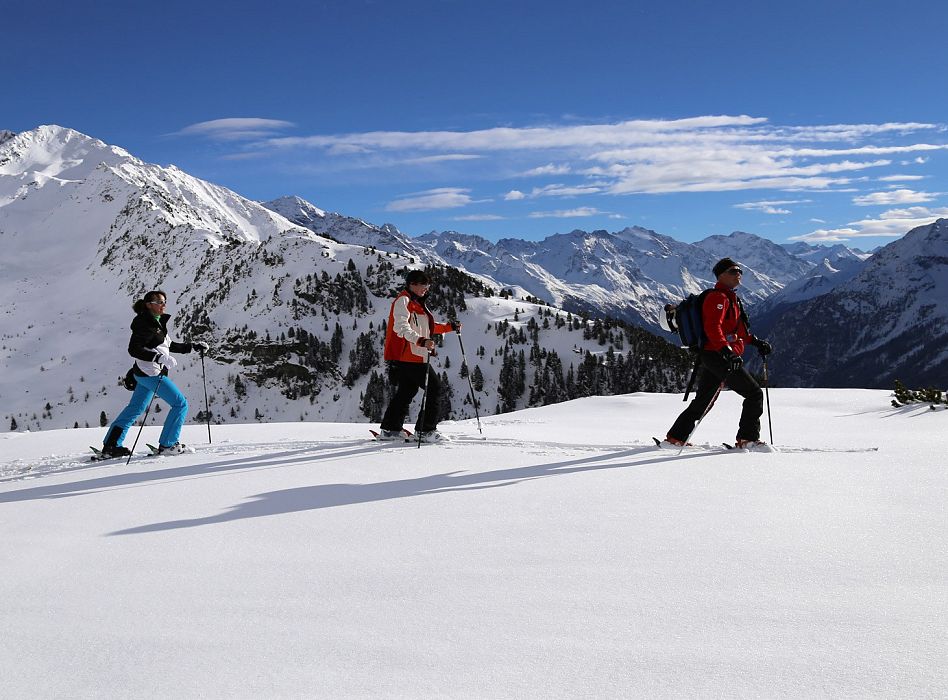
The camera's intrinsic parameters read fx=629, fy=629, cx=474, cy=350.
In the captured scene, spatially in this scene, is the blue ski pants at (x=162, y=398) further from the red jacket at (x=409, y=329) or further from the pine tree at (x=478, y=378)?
the pine tree at (x=478, y=378)

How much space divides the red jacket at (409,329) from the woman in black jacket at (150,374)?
10.1 ft

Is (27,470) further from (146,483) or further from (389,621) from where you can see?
(389,621)

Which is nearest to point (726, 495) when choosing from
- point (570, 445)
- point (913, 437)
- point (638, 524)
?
point (638, 524)

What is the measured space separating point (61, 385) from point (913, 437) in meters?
171

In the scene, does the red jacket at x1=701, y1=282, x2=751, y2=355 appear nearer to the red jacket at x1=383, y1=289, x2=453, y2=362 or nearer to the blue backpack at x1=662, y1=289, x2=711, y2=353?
the blue backpack at x1=662, y1=289, x2=711, y2=353

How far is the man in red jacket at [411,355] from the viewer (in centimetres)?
932

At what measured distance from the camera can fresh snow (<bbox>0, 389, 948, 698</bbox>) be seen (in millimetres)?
2711

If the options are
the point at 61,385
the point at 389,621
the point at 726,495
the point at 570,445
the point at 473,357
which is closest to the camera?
the point at 389,621

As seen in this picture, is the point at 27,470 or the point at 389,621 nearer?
the point at 389,621

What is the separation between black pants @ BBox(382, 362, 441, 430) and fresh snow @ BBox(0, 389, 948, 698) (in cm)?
188

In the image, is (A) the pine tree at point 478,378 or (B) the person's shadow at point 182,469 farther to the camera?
(A) the pine tree at point 478,378

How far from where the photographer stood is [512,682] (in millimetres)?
2643

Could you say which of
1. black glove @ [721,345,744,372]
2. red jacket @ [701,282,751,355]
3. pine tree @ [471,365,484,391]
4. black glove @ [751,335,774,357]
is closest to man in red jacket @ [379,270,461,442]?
red jacket @ [701,282,751,355]

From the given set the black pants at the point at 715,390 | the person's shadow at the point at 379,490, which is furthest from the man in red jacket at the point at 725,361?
the person's shadow at the point at 379,490
